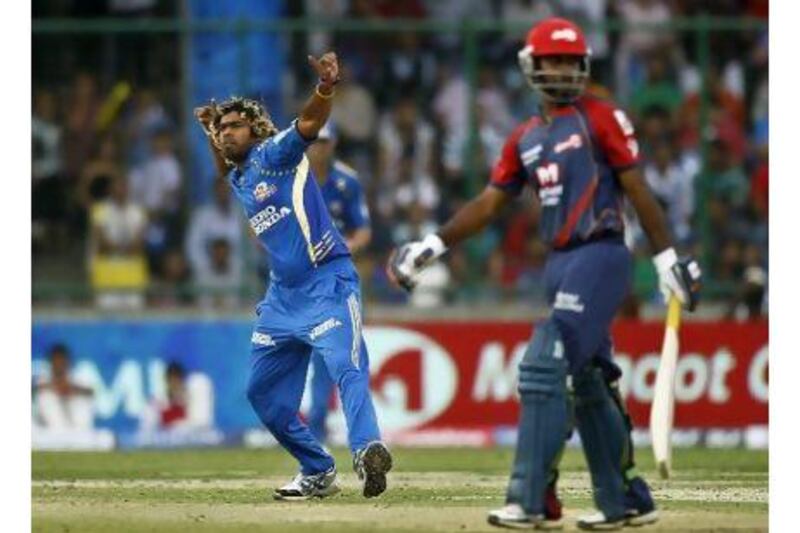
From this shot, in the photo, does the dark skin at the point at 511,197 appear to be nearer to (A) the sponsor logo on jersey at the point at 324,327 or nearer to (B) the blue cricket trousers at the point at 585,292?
(B) the blue cricket trousers at the point at 585,292

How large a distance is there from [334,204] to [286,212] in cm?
390

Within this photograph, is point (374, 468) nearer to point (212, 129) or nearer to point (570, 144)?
point (212, 129)

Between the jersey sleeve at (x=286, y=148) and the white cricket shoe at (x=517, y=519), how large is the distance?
2.40m

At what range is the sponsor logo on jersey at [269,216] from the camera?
472 inches

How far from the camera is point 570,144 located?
10.1m

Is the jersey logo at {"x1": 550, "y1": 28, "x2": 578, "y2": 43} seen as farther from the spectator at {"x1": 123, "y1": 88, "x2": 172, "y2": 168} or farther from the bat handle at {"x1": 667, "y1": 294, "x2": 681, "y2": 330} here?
the spectator at {"x1": 123, "y1": 88, "x2": 172, "y2": 168}

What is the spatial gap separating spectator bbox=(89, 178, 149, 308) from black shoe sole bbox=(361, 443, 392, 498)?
26.8 ft

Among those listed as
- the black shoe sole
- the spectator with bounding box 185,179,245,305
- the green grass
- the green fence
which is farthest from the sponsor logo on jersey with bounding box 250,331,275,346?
the spectator with bounding box 185,179,245,305

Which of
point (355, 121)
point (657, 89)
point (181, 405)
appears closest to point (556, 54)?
point (181, 405)

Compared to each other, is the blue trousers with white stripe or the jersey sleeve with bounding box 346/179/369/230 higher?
the jersey sleeve with bounding box 346/179/369/230

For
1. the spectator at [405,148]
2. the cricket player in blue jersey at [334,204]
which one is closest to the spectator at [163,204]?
the spectator at [405,148]

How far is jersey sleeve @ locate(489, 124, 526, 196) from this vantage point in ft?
34.0

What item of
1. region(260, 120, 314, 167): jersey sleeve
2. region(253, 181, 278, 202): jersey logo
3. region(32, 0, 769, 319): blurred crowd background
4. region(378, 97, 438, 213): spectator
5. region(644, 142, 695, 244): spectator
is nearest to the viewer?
region(260, 120, 314, 167): jersey sleeve

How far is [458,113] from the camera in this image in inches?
772
